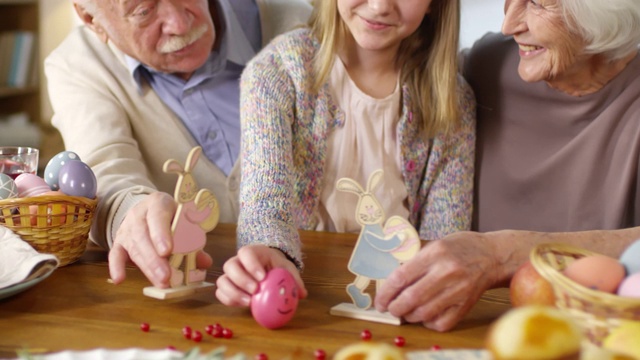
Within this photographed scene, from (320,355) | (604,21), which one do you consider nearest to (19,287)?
(320,355)

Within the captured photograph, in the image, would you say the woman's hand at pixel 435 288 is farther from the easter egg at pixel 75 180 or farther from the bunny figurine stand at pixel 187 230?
the easter egg at pixel 75 180

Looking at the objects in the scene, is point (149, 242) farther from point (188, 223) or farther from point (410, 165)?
point (410, 165)

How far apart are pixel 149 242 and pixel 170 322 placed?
0.18 meters

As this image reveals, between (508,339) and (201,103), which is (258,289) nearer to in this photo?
(508,339)

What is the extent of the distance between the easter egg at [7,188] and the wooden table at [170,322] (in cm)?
17

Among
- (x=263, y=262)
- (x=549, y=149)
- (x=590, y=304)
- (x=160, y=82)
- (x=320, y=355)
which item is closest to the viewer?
(x=590, y=304)

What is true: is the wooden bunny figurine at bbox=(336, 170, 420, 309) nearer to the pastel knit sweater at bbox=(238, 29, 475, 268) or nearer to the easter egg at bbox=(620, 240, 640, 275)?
the pastel knit sweater at bbox=(238, 29, 475, 268)

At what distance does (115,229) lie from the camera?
4.86 ft

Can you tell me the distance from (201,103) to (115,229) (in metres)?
0.67

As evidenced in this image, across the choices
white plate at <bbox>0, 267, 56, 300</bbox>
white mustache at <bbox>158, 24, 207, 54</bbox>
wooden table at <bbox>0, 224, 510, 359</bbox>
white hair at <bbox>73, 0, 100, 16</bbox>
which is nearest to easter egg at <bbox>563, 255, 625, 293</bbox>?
wooden table at <bbox>0, 224, 510, 359</bbox>

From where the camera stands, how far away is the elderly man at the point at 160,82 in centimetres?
191

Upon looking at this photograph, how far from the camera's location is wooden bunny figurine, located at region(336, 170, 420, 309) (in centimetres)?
121

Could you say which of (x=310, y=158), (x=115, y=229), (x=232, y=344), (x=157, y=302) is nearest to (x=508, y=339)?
(x=232, y=344)

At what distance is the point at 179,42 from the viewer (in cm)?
194
